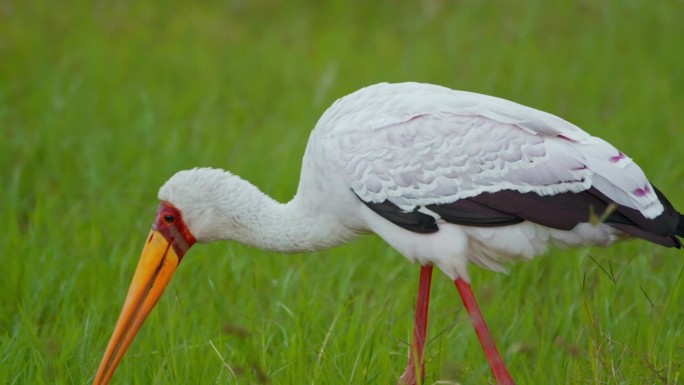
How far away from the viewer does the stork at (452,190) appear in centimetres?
450

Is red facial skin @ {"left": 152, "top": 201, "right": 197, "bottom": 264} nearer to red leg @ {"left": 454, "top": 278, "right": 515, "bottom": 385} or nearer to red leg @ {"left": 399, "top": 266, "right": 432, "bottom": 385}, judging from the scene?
red leg @ {"left": 399, "top": 266, "right": 432, "bottom": 385}

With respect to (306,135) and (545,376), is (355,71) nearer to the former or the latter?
(306,135)

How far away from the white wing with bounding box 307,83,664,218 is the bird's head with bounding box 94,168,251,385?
0.53m

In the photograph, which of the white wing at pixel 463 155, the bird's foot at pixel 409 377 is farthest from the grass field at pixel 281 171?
the white wing at pixel 463 155

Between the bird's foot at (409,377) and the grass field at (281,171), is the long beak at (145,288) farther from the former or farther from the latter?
the bird's foot at (409,377)

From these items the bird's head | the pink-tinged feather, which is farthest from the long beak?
the pink-tinged feather

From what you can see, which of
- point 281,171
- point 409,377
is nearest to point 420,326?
point 409,377

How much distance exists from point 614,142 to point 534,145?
128 inches

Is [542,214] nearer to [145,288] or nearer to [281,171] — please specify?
[145,288]

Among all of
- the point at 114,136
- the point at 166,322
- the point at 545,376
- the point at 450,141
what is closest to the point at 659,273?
the point at 545,376

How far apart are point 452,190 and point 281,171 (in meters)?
2.69

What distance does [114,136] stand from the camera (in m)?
7.81

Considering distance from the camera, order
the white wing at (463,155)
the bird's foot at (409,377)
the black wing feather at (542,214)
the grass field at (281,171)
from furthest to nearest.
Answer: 1. the grass field at (281,171)
2. the bird's foot at (409,377)
3. the white wing at (463,155)
4. the black wing feather at (542,214)

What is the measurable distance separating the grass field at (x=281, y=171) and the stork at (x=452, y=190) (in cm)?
28
